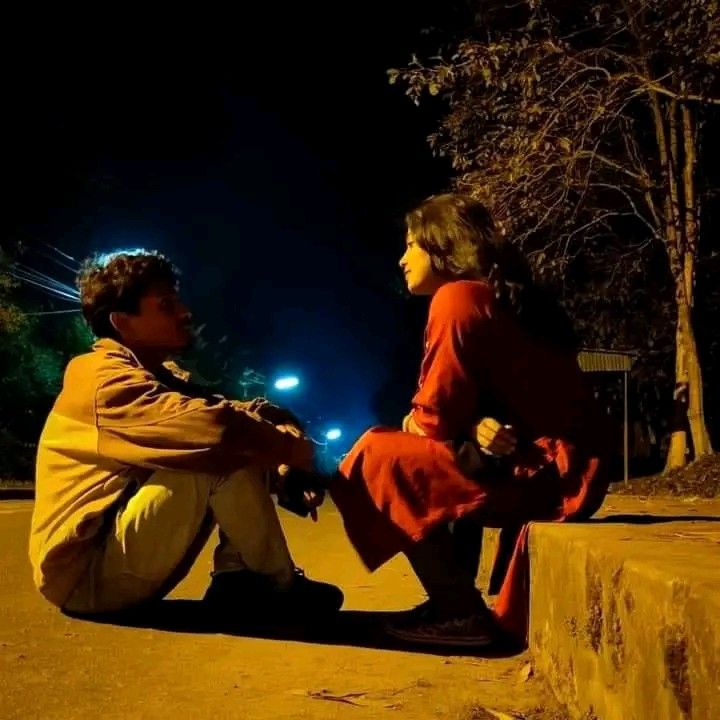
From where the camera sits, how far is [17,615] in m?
4.27

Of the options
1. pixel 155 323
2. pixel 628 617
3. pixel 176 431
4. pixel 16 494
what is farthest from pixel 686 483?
pixel 16 494

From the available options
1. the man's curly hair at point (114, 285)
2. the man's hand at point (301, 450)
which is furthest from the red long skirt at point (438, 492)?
the man's curly hair at point (114, 285)

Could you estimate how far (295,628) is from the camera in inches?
155

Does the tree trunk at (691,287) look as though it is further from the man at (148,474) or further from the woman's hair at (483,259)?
the woman's hair at (483,259)

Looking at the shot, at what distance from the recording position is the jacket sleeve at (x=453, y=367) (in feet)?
11.0

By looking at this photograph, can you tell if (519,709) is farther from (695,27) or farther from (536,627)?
(695,27)

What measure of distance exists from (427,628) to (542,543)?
2.19 ft

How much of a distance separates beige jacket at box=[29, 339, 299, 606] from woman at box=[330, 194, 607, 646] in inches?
15.3

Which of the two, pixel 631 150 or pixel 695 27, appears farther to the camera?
pixel 631 150

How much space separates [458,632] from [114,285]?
177 cm

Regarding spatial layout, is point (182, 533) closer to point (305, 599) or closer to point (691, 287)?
point (305, 599)

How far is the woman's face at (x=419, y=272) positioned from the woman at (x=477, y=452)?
140 mm

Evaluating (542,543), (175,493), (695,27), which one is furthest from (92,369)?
(695,27)

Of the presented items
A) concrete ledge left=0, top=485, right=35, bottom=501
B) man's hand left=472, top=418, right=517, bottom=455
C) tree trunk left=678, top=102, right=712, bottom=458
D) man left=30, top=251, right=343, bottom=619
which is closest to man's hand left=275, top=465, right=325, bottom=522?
man left=30, top=251, right=343, bottom=619
